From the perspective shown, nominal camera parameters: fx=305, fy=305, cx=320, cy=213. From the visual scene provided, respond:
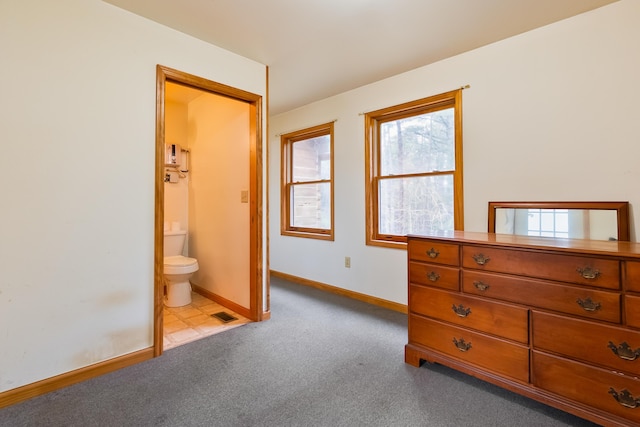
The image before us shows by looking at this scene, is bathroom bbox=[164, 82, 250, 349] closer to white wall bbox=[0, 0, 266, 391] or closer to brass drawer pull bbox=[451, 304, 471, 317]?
white wall bbox=[0, 0, 266, 391]

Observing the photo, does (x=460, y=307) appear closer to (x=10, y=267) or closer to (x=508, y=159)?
(x=508, y=159)

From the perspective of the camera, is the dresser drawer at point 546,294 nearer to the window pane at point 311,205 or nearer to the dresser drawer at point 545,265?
the dresser drawer at point 545,265

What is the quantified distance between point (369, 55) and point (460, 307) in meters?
2.11

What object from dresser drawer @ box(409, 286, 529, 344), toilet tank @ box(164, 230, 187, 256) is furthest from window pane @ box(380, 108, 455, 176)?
toilet tank @ box(164, 230, 187, 256)

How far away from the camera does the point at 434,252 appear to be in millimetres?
1932

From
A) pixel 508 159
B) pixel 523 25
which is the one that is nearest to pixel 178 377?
pixel 508 159

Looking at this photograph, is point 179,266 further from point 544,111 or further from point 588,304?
point 544,111

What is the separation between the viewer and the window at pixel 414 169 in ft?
8.96

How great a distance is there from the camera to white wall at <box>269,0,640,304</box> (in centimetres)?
192

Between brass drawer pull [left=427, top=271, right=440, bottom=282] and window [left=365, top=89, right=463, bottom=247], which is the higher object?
window [left=365, top=89, right=463, bottom=247]

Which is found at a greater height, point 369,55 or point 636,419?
point 369,55

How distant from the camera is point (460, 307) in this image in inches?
71.6

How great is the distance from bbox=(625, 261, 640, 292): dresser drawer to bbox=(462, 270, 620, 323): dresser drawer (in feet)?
0.20

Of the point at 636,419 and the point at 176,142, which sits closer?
the point at 636,419
